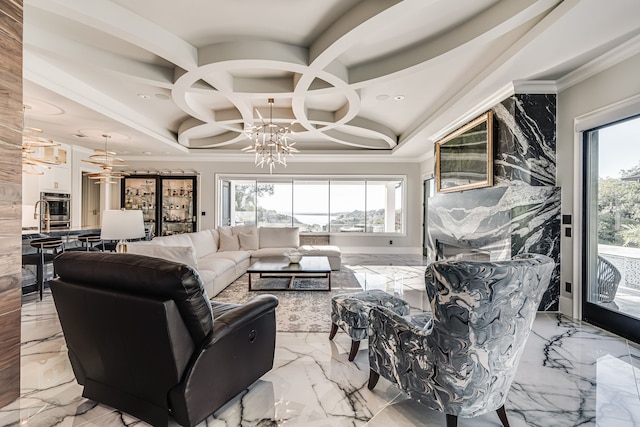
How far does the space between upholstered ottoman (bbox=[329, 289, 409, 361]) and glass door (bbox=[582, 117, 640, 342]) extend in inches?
84.8

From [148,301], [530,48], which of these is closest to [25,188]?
[148,301]

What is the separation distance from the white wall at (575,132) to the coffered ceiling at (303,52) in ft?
0.67

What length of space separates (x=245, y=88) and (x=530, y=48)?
125 inches

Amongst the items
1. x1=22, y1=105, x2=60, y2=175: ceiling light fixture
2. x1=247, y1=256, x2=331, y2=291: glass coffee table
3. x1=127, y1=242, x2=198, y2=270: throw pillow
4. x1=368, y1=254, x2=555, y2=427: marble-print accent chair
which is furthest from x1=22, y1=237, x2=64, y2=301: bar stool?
x1=368, y1=254, x2=555, y2=427: marble-print accent chair

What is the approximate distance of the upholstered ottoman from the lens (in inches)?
87.0

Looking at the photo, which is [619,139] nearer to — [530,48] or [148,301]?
[530,48]

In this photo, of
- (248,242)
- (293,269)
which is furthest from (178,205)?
(293,269)

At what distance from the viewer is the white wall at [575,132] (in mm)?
2754

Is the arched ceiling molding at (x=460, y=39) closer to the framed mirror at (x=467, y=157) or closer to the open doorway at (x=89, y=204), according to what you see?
the framed mirror at (x=467, y=157)

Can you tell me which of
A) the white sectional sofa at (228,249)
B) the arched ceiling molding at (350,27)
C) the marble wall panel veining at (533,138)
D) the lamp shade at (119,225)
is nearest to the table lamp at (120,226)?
the lamp shade at (119,225)

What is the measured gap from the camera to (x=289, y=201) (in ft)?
26.9

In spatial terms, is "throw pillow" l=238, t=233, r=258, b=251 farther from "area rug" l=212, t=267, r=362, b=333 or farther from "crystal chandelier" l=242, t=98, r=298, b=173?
"crystal chandelier" l=242, t=98, r=298, b=173

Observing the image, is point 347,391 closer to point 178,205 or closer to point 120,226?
point 120,226

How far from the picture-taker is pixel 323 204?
8.23 m
